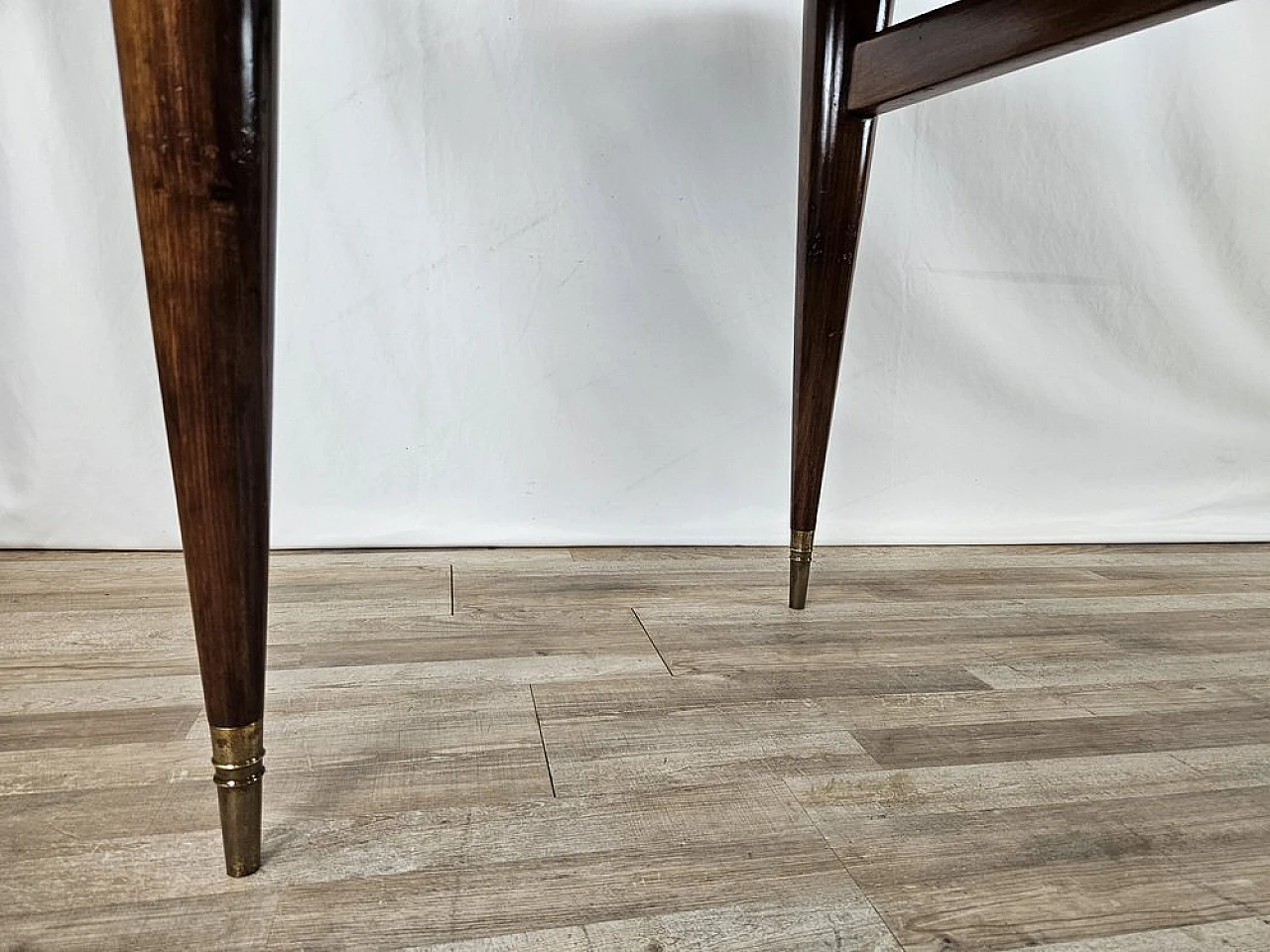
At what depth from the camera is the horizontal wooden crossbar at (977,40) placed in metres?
0.56

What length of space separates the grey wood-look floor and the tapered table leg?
0.60 feet


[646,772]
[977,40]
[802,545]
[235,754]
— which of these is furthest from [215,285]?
[802,545]

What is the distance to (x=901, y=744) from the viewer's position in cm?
64

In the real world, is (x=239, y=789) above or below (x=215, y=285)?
below

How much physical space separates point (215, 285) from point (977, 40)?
0.50 metres

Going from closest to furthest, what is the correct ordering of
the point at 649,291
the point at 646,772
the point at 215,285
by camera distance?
the point at 215,285 < the point at 646,772 < the point at 649,291

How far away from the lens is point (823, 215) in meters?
0.81

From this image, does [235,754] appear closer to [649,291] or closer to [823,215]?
[823,215]

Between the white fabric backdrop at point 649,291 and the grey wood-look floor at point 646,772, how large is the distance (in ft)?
0.79

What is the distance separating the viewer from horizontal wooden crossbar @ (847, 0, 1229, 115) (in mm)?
560

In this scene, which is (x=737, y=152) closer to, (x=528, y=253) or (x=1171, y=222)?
(x=528, y=253)

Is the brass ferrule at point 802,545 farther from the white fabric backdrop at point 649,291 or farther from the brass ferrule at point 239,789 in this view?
the brass ferrule at point 239,789

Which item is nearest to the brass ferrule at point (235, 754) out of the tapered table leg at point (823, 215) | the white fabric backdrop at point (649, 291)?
the tapered table leg at point (823, 215)

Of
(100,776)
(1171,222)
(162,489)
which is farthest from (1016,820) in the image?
(1171,222)
